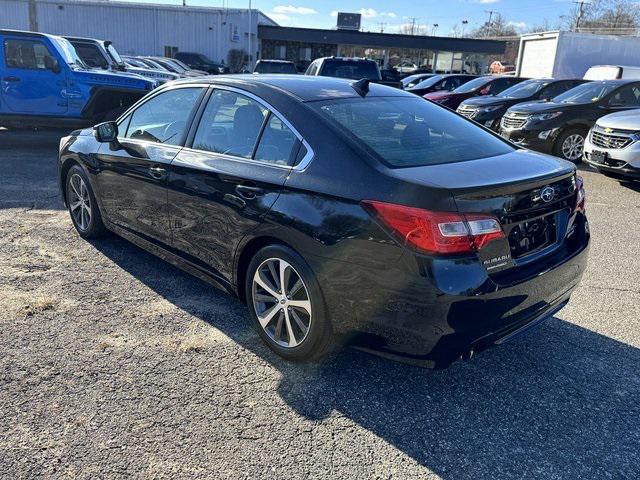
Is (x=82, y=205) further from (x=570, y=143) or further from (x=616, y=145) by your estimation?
(x=570, y=143)

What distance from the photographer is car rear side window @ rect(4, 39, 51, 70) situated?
10031mm

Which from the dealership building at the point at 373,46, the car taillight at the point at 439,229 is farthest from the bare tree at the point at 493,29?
the car taillight at the point at 439,229

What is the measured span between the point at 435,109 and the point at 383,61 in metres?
50.5

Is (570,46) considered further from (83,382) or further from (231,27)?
(231,27)

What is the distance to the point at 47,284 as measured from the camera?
424cm

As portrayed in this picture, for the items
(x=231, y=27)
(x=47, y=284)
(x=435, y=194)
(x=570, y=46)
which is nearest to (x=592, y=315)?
(x=435, y=194)

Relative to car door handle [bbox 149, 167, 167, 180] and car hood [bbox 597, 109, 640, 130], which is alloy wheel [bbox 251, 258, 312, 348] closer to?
car door handle [bbox 149, 167, 167, 180]

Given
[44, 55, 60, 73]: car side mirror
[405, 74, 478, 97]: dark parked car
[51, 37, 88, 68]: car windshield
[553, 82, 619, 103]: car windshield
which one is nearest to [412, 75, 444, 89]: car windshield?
[405, 74, 478, 97]: dark parked car

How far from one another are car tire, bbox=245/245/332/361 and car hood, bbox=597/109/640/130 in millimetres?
6921

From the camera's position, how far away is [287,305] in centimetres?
318

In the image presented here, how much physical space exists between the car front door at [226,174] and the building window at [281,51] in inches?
1921

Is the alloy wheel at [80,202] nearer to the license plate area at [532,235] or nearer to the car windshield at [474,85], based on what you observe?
the license plate area at [532,235]

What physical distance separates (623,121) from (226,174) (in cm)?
717

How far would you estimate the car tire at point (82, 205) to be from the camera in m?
5.04
